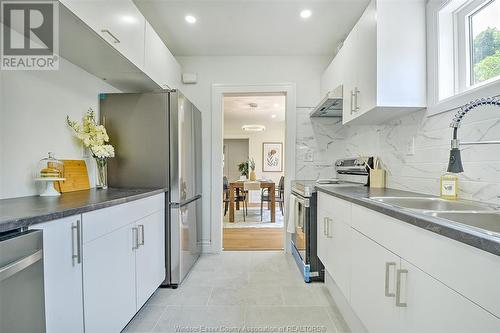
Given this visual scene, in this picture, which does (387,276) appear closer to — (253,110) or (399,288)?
(399,288)

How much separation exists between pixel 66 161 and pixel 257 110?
4.50 m

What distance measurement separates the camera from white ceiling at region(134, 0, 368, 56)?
2.22m

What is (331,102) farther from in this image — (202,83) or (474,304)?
(474,304)

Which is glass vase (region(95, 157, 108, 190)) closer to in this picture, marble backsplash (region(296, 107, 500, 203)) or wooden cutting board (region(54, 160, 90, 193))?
wooden cutting board (region(54, 160, 90, 193))

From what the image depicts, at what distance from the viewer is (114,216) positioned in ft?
4.67

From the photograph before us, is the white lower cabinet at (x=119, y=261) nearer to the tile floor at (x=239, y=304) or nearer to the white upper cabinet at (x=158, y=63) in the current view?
the tile floor at (x=239, y=304)

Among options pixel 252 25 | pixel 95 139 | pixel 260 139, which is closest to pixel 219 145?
pixel 252 25

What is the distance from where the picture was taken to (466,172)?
137 cm

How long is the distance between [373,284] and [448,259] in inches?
21.6

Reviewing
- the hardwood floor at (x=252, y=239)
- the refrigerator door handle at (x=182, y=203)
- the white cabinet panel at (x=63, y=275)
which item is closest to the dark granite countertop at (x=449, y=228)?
the white cabinet panel at (x=63, y=275)

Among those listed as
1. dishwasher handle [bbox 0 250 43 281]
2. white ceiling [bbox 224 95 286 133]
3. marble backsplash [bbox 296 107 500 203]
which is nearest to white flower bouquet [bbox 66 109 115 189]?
dishwasher handle [bbox 0 250 43 281]

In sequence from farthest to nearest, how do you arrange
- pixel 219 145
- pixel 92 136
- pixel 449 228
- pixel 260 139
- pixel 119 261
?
pixel 260 139 < pixel 219 145 < pixel 92 136 < pixel 119 261 < pixel 449 228

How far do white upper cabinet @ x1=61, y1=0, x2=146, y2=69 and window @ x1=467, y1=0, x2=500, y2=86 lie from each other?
2083 mm

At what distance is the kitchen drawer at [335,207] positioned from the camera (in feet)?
5.31
